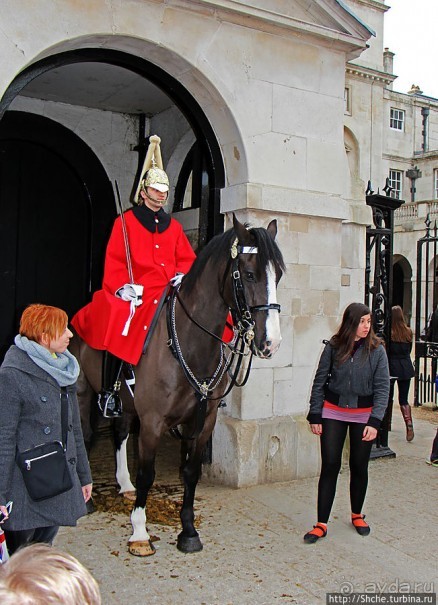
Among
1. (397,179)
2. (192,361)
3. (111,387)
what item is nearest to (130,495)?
(111,387)

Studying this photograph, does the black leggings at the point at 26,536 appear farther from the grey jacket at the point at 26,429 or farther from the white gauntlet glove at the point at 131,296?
the white gauntlet glove at the point at 131,296

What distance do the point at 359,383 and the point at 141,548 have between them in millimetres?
1859

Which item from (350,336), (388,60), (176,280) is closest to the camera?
(350,336)

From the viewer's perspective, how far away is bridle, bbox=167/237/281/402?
387cm

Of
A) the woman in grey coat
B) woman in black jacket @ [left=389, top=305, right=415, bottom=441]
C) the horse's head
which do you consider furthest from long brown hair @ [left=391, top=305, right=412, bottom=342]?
the woman in grey coat

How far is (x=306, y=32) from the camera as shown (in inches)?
229

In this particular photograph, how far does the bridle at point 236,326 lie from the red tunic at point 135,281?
0.72 ft

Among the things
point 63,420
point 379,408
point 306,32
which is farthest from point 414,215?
point 63,420

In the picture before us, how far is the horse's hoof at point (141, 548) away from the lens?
4.03 metres

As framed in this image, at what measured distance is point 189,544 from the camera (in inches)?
163

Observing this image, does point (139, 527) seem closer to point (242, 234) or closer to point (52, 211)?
point (242, 234)

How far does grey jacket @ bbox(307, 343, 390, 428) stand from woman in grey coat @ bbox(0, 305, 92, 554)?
2.00m

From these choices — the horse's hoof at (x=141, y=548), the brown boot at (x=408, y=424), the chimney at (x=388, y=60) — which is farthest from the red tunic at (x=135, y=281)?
the chimney at (x=388, y=60)

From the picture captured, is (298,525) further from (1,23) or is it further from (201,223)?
(1,23)
